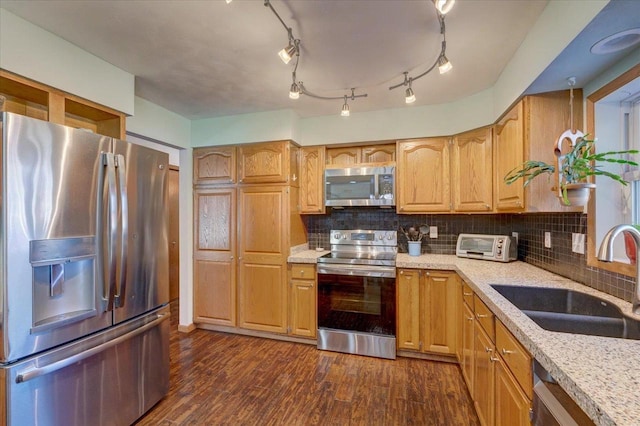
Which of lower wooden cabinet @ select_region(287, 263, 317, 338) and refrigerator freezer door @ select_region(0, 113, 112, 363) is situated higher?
refrigerator freezer door @ select_region(0, 113, 112, 363)

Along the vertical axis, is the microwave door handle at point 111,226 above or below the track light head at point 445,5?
below

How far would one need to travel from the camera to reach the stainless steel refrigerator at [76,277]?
1238mm

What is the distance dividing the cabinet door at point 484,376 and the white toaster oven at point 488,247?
3.34 feet

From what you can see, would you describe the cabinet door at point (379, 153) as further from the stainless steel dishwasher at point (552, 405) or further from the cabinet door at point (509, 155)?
the stainless steel dishwasher at point (552, 405)

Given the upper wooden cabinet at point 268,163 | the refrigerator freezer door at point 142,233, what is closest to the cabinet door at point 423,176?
the upper wooden cabinet at point 268,163

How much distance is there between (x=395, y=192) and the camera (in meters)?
2.86

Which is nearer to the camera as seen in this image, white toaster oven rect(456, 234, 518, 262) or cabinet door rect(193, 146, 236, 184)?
white toaster oven rect(456, 234, 518, 262)

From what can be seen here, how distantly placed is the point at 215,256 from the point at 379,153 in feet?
7.13

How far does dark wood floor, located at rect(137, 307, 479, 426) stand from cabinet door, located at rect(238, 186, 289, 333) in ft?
1.01

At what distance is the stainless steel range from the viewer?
2572 mm

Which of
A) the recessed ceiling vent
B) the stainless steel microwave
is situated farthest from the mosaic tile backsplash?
the recessed ceiling vent

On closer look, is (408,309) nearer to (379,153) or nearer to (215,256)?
(379,153)

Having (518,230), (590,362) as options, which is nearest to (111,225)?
(590,362)

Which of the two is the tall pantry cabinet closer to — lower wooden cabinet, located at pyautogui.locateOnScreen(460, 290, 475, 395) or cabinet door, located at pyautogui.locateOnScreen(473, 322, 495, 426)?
lower wooden cabinet, located at pyautogui.locateOnScreen(460, 290, 475, 395)
